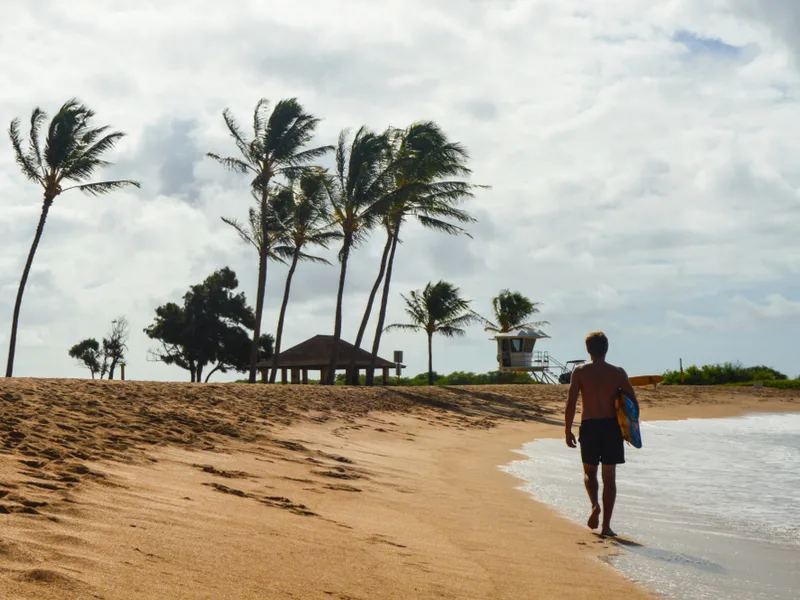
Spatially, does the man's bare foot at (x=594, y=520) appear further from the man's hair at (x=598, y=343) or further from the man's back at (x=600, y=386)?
the man's hair at (x=598, y=343)

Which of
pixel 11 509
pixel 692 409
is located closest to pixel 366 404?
→ pixel 11 509

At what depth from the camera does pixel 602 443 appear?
19.8ft

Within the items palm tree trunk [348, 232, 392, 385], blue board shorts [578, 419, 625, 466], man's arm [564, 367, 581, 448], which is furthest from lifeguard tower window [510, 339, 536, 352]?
blue board shorts [578, 419, 625, 466]

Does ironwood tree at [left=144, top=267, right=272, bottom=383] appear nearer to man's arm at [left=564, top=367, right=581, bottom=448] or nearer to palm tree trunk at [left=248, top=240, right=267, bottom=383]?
palm tree trunk at [left=248, top=240, right=267, bottom=383]

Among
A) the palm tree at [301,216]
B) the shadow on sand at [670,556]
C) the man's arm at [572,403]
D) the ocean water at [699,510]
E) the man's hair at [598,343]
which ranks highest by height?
the palm tree at [301,216]

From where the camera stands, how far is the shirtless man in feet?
19.6

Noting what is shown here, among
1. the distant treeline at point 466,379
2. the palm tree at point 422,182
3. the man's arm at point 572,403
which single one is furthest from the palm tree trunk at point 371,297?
the man's arm at point 572,403

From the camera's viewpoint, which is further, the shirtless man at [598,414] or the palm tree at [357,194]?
the palm tree at [357,194]

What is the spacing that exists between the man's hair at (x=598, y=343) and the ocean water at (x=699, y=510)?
131cm

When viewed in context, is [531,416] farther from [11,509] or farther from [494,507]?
[11,509]

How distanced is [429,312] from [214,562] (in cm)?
3918

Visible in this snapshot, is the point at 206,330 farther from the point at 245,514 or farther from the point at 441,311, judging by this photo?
the point at 245,514

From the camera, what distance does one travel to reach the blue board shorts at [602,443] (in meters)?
5.98

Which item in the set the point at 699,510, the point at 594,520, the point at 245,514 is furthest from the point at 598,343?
the point at 245,514
